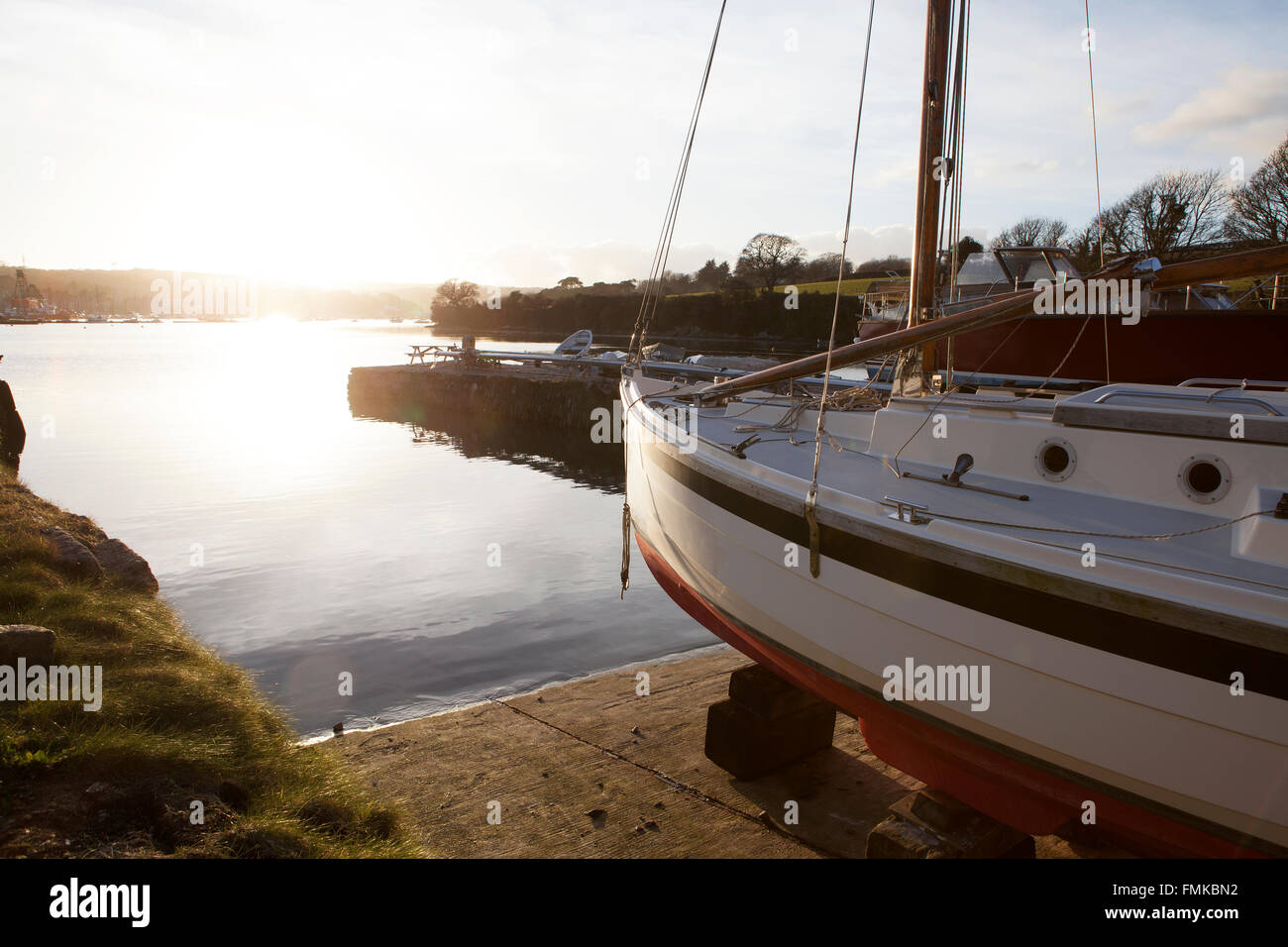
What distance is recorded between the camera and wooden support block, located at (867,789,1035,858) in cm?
423

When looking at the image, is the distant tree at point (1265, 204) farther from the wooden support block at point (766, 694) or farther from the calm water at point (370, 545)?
the wooden support block at point (766, 694)

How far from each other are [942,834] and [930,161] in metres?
5.47

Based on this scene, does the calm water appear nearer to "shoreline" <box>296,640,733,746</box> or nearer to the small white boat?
"shoreline" <box>296,640,733,746</box>

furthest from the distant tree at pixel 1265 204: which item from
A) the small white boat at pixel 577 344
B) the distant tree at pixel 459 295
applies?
the distant tree at pixel 459 295

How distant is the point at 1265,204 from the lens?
42.2m

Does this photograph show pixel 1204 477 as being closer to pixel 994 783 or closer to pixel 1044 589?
pixel 1044 589

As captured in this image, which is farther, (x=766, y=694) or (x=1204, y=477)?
(x=766, y=694)

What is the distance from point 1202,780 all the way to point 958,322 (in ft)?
9.57

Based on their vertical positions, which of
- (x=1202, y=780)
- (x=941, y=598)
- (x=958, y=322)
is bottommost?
(x=1202, y=780)

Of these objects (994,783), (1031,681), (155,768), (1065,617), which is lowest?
(155,768)

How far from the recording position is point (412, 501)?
2142 cm

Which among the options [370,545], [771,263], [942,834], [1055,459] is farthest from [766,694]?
[771,263]

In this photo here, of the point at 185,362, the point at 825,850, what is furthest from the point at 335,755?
the point at 185,362

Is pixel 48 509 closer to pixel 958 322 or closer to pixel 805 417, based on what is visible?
pixel 805 417
